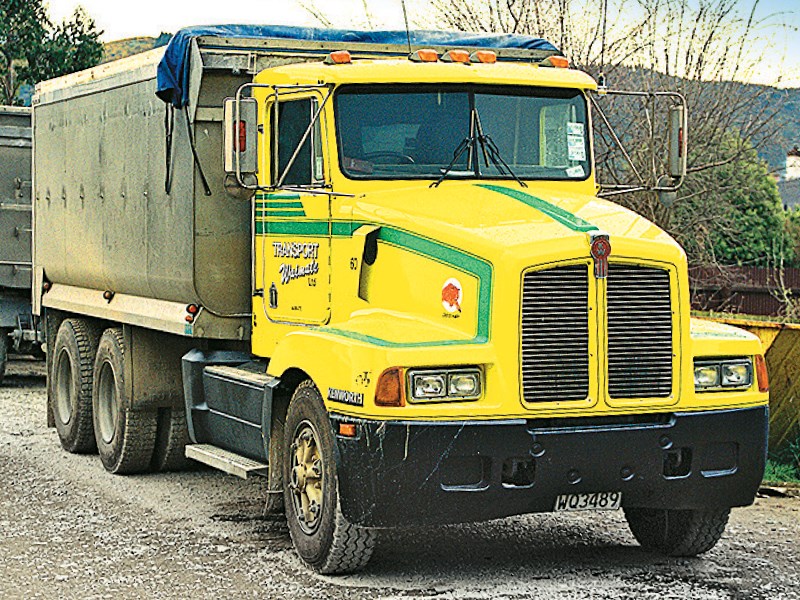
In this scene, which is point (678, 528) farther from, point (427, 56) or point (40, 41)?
point (40, 41)

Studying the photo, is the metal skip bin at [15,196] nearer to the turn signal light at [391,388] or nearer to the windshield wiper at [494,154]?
the windshield wiper at [494,154]

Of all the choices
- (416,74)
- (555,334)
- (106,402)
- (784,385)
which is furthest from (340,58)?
(784,385)

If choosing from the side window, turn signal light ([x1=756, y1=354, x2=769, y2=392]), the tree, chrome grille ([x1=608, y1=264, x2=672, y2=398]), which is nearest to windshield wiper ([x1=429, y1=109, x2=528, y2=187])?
the side window

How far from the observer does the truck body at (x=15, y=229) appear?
19.1m

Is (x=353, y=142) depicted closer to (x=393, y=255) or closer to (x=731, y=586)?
(x=393, y=255)

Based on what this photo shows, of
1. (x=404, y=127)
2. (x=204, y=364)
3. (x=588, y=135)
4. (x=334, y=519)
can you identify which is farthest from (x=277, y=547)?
(x=588, y=135)

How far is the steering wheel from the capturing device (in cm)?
925

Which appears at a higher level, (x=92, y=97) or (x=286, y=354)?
(x=92, y=97)

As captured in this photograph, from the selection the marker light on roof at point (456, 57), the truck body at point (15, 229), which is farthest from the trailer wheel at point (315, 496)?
the truck body at point (15, 229)

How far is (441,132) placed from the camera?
9367mm

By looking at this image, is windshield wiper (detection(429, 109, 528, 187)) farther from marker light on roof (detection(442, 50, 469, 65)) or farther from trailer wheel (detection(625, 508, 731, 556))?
trailer wheel (detection(625, 508, 731, 556))

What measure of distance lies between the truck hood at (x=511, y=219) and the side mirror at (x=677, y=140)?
2.46 ft

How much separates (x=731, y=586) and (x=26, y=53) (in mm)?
27276

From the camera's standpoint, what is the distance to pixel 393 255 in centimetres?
875
